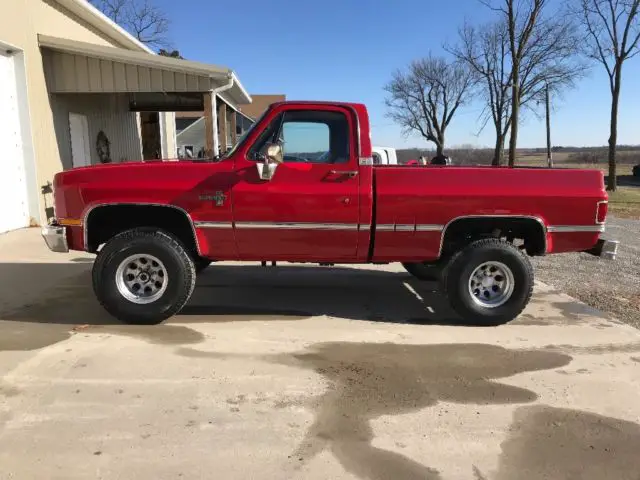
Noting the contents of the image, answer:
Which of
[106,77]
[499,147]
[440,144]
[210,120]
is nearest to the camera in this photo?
[106,77]

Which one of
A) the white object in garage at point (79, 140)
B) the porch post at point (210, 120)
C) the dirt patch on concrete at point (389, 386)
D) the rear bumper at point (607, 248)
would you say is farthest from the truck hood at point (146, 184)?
the white object in garage at point (79, 140)

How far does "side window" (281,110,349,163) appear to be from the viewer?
4.91 metres

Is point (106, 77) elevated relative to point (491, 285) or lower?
elevated

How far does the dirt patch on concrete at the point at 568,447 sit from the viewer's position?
9.14 ft

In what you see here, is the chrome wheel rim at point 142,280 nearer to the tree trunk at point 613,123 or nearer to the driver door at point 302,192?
the driver door at point 302,192

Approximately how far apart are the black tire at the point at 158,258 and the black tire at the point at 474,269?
2.49 meters

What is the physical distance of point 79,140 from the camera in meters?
12.1

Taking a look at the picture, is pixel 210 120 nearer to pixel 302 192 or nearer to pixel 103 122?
pixel 103 122

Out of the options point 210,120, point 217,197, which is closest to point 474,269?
point 217,197

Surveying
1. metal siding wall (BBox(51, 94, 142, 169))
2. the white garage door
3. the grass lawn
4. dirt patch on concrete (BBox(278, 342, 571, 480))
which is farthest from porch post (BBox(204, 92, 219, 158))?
the grass lawn

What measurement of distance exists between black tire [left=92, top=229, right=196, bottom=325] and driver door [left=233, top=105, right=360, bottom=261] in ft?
1.92

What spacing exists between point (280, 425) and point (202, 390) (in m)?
0.71

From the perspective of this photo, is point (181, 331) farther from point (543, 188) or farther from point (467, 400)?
point (543, 188)

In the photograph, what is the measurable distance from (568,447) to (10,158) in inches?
385
